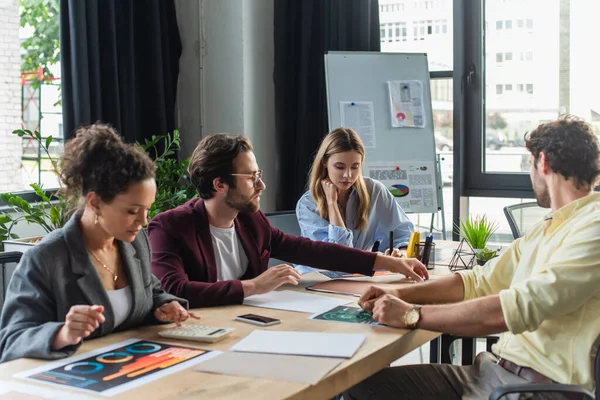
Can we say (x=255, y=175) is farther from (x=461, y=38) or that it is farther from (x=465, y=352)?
(x=461, y=38)

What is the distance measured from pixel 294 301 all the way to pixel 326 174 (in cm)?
129

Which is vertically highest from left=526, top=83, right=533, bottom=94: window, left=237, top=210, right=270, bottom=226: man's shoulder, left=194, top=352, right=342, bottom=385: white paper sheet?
left=526, top=83, right=533, bottom=94: window

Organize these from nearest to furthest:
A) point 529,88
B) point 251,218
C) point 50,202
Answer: point 251,218 < point 50,202 < point 529,88

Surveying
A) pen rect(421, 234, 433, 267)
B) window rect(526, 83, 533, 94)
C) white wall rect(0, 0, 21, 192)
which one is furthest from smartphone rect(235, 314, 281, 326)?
window rect(526, 83, 533, 94)

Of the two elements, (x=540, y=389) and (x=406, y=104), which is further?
(x=406, y=104)

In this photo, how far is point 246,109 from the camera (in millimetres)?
4676

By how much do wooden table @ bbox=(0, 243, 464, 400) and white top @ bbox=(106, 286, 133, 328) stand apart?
4 cm

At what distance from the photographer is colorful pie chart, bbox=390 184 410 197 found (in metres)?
4.45

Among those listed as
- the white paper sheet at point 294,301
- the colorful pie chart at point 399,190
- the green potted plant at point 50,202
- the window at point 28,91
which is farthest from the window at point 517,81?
the white paper sheet at point 294,301

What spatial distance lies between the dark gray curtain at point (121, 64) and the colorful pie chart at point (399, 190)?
1518mm

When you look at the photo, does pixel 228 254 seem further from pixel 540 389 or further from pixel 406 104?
pixel 406 104

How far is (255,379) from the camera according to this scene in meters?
1.37

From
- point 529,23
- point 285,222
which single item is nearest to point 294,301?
point 285,222

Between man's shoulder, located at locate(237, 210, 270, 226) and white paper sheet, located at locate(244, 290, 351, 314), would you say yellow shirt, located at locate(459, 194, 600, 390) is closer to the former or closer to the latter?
white paper sheet, located at locate(244, 290, 351, 314)
